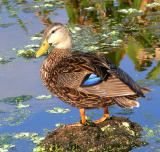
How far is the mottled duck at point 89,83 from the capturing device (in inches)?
213

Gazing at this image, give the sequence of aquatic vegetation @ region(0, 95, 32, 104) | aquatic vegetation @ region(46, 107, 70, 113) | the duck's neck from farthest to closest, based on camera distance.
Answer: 1. aquatic vegetation @ region(0, 95, 32, 104)
2. aquatic vegetation @ region(46, 107, 70, 113)
3. the duck's neck

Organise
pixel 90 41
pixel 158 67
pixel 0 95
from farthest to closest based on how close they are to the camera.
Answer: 1. pixel 90 41
2. pixel 158 67
3. pixel 0 95

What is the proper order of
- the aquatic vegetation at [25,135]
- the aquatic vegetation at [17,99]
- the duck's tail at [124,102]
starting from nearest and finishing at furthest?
1. the duck's tail at [124,102]
2. the aquatic vegetation at [25,135]
3. the aquatic vegetation at [17,99]

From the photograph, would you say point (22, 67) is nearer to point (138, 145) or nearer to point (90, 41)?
point (90, 41)

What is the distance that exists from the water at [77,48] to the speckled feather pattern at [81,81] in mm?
485

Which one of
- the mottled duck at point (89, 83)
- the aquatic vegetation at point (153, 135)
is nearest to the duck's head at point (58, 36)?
the mottled duck at point (89, 83)

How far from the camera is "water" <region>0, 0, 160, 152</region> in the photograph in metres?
6.01

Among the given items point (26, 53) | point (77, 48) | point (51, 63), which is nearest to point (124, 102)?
point (51, 63)

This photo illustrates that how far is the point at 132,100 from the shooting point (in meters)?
5.55

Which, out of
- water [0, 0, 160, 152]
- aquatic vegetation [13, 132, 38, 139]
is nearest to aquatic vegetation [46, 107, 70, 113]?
water [0, 0, 160, 152]

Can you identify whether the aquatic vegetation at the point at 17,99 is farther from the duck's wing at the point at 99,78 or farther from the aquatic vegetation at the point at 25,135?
the duck's wing at the point at 99,78

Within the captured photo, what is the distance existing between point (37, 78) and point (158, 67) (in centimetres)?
178

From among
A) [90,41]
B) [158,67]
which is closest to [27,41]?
[90,41]

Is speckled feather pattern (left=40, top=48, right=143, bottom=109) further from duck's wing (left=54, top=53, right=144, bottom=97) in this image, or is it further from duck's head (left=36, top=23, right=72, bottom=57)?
duck's head (left=36, top=23, right=72, bottom=57)
